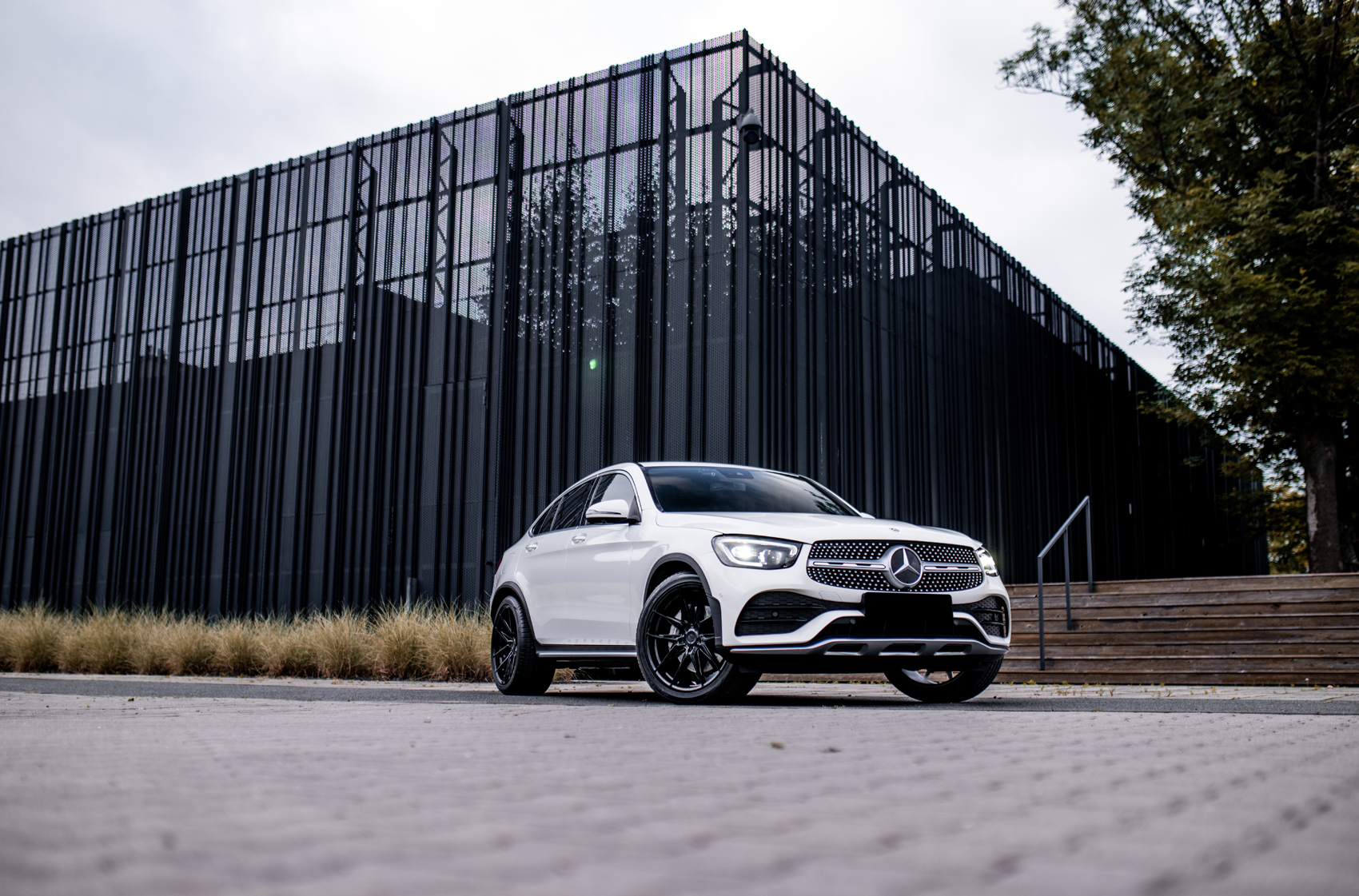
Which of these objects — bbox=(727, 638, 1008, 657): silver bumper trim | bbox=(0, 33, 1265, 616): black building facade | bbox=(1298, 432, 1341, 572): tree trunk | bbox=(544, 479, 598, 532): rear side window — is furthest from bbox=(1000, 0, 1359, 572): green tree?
bbox=(727, 638, 1008, 657): silver bumper trim

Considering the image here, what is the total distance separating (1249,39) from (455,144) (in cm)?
1473

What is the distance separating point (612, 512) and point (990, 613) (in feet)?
8.47

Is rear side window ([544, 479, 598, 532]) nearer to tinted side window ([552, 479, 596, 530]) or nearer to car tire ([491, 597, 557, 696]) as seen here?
tinted side window ([552, 479, 596, 530])

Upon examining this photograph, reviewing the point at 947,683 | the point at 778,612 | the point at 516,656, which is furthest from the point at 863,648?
the point at 516,656

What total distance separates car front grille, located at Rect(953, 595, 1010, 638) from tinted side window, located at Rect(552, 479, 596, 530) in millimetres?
2967

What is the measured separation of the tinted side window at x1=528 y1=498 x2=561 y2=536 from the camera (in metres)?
9.47

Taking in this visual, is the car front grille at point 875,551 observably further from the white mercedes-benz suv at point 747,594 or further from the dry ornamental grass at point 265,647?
the dry ornamental grass at point 265,647

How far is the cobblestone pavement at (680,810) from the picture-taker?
1528mm

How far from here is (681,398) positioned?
1723cm

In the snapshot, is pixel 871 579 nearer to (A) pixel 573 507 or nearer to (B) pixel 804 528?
(B) pixel 804 528

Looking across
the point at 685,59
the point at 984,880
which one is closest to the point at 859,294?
the point at 685,59

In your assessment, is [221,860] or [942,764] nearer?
[221,860]

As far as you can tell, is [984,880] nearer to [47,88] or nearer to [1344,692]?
[1344,692]

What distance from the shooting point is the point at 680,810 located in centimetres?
217
